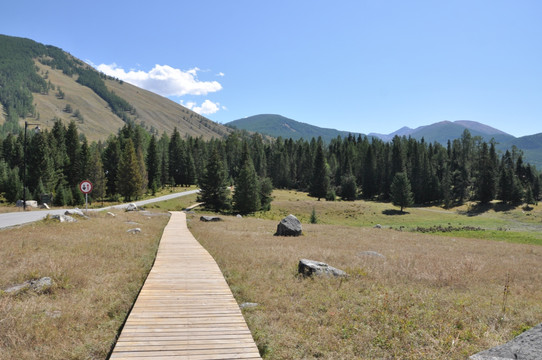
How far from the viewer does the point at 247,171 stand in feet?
192

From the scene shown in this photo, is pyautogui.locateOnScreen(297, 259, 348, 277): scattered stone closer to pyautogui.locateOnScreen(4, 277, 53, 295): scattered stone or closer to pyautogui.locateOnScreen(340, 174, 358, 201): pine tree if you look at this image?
pyautogui.locateOnScreen(4, 277, 53, 295): scattered stone

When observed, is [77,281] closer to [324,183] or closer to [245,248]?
[245,248]

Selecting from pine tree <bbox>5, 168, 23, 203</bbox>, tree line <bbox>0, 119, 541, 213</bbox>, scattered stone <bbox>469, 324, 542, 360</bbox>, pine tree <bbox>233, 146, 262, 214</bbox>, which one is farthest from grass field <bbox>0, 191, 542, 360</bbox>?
pine tree <bbox>5, 168, 23, 203</bbox>

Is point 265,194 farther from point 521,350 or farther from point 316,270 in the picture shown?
point 521,350

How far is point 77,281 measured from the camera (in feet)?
35.3

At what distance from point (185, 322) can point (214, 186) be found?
50.0 metres

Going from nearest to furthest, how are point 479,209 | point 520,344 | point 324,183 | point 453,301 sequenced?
point 520,344 < point 453,301 < point 479,209 < point 324,183

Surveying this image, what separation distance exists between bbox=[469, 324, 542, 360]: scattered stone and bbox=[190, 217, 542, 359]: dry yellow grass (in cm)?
109

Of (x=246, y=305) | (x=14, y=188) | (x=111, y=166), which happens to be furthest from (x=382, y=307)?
(x=111, y=166)

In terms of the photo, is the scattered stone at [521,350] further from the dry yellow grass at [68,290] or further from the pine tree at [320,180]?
the pine tree at [320,180]

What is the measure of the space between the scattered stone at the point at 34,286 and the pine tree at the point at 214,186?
46527 millimetres

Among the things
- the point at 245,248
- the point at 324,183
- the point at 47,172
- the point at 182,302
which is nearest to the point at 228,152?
the point at 324,183

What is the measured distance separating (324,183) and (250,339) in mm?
91102

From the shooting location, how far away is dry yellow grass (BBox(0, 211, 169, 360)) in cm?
670
